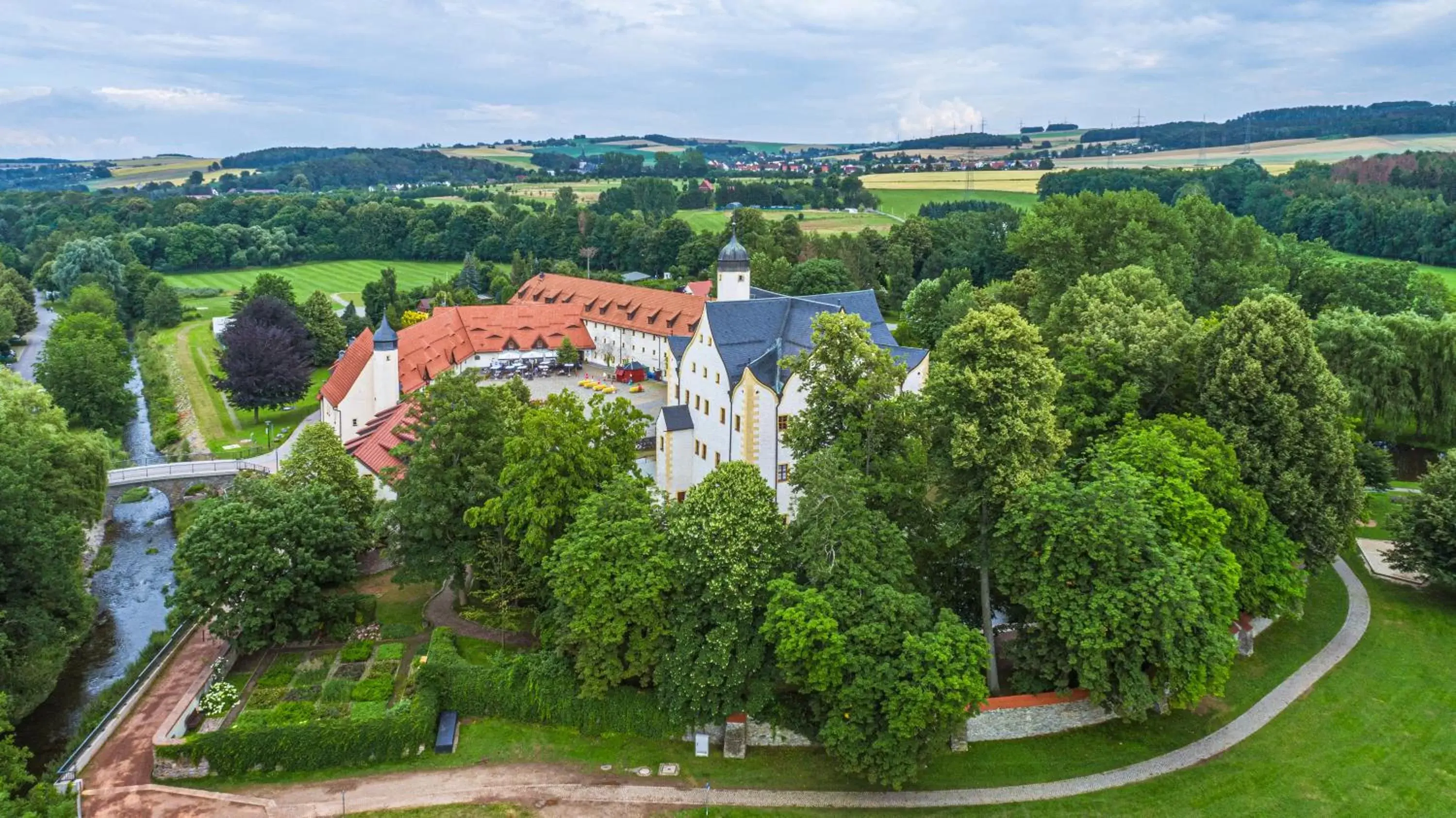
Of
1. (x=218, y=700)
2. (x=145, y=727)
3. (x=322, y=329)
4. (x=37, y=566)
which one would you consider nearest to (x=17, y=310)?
(x=322, y=329)

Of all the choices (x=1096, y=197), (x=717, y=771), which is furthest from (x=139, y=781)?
(x=1096, y=197)

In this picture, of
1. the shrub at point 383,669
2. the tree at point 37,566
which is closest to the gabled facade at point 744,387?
the shrub at point 383,669

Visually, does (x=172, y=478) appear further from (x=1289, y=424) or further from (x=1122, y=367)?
(x=1289, y=424)

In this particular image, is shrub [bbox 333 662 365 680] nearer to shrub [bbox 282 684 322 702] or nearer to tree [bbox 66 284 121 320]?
shrub [bbox 282 684 322 702]

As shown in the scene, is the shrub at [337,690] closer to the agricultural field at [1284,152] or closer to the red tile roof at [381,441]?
the red tile roof at [381,441]

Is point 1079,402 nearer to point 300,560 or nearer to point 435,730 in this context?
point 435,730

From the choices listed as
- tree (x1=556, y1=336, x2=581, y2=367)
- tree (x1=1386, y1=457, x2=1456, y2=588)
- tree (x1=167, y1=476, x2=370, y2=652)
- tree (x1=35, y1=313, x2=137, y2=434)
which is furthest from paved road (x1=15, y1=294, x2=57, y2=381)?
tree (x1=1386, y1=457, x2=1456, y2=588)
